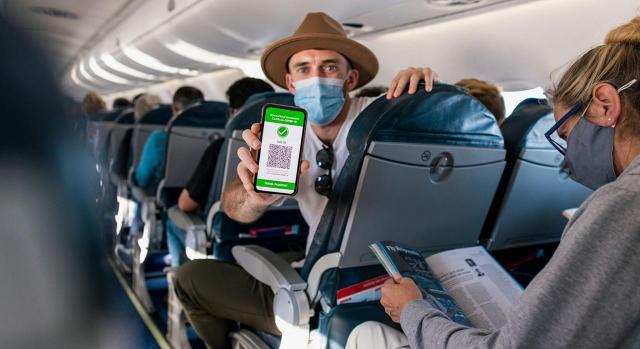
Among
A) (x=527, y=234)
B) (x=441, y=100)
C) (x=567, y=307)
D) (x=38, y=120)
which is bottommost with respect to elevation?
(x=527, y=234)

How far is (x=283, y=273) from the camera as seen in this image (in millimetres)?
1728

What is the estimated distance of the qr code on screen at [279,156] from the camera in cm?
148

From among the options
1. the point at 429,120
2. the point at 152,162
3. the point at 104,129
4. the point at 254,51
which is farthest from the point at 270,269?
the point at 254,51

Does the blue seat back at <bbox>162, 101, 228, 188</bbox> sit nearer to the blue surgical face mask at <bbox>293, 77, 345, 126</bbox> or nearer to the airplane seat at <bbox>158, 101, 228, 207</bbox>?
the airplane seat at <bbox>158, 101, 228, 207</bbox>

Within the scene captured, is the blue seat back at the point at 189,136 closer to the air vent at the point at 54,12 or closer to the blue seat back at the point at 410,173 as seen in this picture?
the blue seat back at the point at 410,173

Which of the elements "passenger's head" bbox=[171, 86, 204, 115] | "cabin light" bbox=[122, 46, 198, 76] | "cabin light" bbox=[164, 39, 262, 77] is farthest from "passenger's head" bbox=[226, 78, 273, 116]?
"cabin light" bbox=[122, 46, 198, 76]

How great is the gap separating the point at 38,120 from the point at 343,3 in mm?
3463

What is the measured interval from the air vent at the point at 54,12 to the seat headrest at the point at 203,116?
7.11 meters

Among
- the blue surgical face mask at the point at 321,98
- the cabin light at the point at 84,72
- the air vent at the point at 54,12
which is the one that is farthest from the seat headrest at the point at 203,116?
the cabin light at the point at 84,72

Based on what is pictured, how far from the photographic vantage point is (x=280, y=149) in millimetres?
1487

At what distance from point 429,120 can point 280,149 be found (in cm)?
51

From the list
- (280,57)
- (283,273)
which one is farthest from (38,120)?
(280,57)

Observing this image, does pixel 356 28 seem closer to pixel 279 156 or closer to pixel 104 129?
pixel 104 129

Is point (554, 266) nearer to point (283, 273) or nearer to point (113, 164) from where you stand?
point (283, 273)
